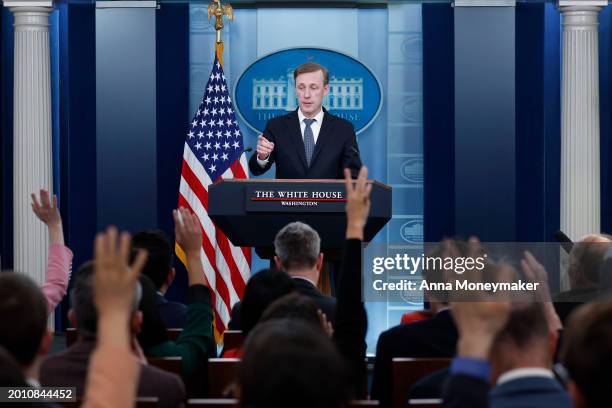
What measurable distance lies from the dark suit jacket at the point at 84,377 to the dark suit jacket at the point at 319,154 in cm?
341

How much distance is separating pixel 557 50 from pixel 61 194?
439 centimetres

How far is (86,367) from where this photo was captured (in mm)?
2680

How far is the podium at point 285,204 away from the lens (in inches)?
211

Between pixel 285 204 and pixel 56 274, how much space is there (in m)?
2.07

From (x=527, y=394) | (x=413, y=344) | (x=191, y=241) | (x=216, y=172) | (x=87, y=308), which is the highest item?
(x=216, y=172)

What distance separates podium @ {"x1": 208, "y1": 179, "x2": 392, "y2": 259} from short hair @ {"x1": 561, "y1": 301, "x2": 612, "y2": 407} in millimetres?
3677

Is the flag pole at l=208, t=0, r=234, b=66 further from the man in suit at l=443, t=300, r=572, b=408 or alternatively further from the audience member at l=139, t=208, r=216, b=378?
the man in suit at l=443, t=300, r=572, b=408

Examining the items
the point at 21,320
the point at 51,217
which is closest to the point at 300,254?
the point at 51,217

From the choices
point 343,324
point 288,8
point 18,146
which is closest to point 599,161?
point 288,8

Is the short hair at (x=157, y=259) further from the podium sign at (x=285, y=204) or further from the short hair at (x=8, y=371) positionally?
the short hair at (x=8, y=371)

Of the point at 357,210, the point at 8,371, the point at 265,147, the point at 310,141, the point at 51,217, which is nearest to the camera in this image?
the point at 8,371

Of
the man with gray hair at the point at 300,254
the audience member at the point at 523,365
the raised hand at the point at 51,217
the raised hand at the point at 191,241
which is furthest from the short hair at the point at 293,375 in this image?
the man with gray hair at the point at 300,254

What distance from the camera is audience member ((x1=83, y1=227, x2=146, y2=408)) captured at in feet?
5.28

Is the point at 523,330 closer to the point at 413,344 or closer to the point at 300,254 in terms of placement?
the point at 413,344
